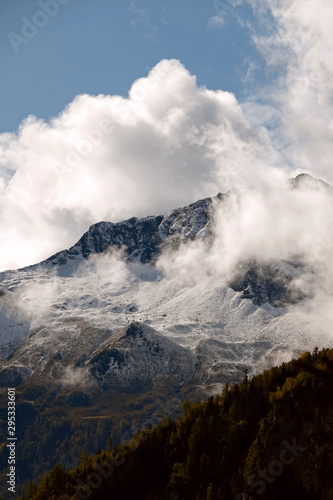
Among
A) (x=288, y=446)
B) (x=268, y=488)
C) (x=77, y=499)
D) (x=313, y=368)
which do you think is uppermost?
(x=313, y=368)

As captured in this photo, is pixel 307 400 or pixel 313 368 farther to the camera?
pixel 307 400

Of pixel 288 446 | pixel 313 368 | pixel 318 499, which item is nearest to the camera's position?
pixel 313 368

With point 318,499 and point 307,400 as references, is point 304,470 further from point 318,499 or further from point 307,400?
point 307,400

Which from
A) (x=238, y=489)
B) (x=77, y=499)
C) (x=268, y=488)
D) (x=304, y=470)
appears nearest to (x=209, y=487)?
(x=238, y=489)

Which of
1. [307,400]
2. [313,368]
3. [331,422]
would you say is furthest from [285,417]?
[313,368]

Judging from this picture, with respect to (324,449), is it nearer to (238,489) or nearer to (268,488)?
(268,488)

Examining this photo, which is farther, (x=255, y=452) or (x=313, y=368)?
(x=255, y=452)

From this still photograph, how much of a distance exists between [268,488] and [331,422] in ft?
99.9

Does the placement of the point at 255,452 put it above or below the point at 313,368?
below

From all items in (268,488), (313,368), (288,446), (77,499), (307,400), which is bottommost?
(77,499)

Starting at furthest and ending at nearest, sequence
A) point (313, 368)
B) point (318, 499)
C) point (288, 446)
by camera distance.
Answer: point (288, 446) → point (318, 499) → point (313, 368)

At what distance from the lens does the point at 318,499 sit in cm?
16875

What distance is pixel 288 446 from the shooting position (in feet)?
617

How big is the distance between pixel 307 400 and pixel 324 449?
22589 millimetres
